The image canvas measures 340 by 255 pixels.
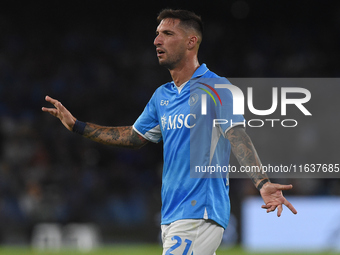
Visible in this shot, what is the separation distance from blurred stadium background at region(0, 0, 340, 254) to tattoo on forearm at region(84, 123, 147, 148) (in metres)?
7.44

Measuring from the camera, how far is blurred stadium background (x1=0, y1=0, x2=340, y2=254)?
12.2 m

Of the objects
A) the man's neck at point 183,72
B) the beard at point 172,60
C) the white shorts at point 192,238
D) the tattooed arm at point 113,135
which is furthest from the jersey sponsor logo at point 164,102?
the white shorts at point 192,238

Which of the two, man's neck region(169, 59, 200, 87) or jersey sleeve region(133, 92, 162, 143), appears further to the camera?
jersey sleeve region(133, 92, 162, 143)

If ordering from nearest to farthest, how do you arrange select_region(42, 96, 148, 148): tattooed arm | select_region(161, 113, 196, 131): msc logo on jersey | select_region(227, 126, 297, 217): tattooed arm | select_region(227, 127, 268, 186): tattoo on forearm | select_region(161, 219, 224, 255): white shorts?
select_region(227, 126, 297, 217): tattooed arm
select_region(227, 127, 268, 186): tattoo on forearm
select_region(161, 219, 224, 255): white shorts
select_region(161, 113, 196, 131): msc logo on jersey
select_region(42, 96, 148, 148): tattooed arm

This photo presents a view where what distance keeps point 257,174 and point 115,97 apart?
485 inches

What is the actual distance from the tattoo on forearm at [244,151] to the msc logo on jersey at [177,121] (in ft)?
1.02

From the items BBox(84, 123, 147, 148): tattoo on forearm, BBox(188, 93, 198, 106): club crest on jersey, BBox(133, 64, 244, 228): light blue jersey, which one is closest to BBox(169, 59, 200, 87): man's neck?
BBox(133, 64, 244, 228): light blue jersey

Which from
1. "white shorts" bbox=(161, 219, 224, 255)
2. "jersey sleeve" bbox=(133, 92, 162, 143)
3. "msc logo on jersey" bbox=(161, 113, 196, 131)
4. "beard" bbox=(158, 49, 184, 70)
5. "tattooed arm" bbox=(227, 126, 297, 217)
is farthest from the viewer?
"jersey sleeve" bbox=(133, 92, 162, 143)

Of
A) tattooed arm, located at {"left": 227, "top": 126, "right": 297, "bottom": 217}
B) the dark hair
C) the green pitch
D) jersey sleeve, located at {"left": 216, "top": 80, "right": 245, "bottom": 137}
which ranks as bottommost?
the green pitch

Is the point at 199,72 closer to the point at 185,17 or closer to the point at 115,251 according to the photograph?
the point at 185,17

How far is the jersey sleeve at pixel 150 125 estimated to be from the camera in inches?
176

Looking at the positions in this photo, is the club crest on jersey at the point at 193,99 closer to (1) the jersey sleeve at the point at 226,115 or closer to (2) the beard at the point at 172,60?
(1) the jersey sleeve at the point at 226,115

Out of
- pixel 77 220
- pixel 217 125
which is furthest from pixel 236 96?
pixel 77 220

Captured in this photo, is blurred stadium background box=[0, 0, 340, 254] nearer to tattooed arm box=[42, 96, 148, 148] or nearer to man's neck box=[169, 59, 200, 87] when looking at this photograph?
tattooed arm box=[42, 96, 148, 148]
